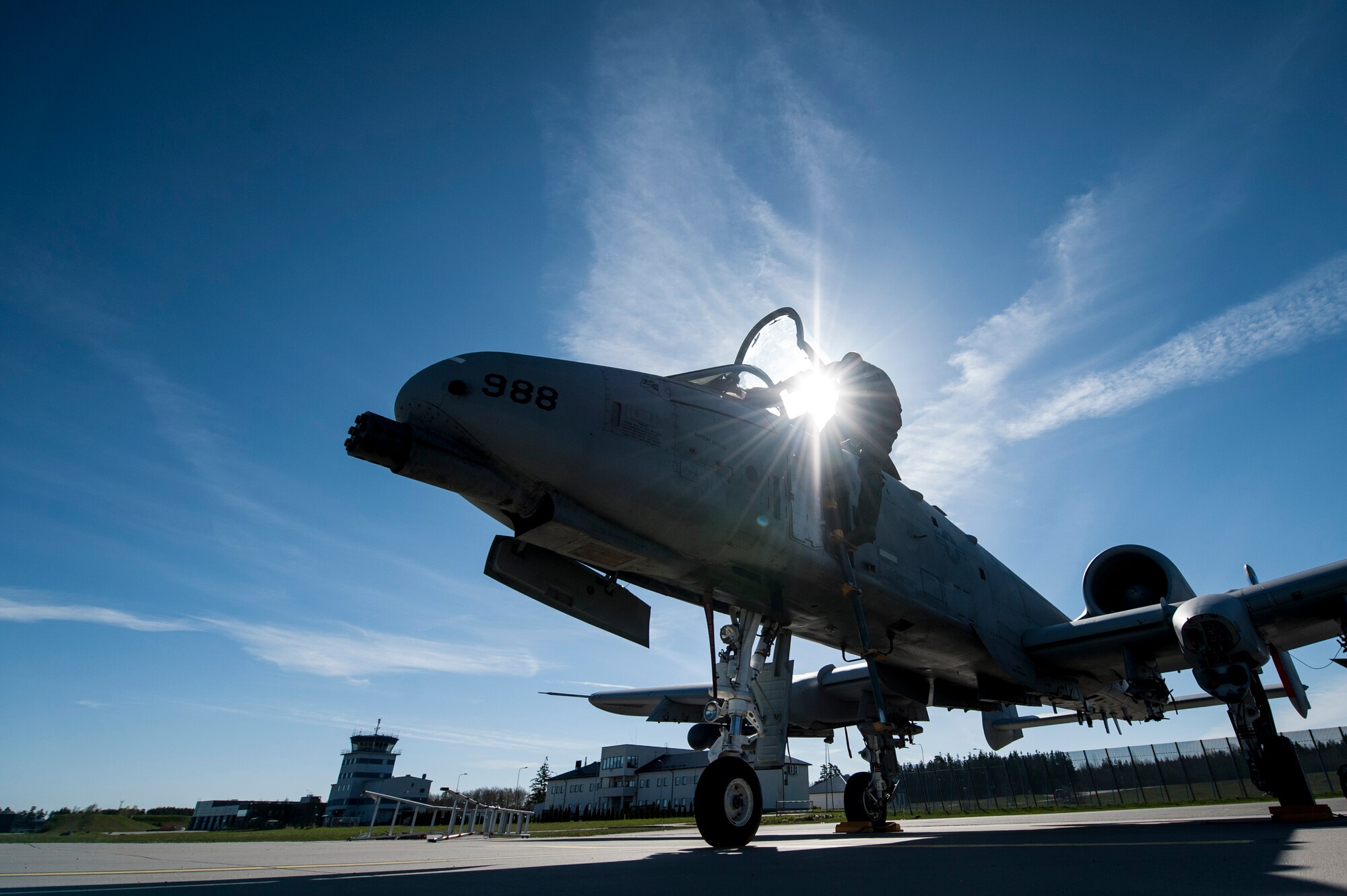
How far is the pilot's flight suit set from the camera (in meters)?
8.64

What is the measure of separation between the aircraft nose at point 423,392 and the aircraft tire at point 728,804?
4.27 m

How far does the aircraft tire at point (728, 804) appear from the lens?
6.28m

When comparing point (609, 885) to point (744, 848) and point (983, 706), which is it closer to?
point (744, 848)

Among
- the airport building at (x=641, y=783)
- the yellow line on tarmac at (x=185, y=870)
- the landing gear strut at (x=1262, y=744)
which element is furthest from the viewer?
the airport building at (x=641, y=783)

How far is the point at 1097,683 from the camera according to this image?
12516mm

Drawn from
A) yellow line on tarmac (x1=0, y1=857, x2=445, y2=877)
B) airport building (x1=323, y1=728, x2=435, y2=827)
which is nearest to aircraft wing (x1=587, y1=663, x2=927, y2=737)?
yellow line on tarmac (x1=0, y1=857, x2=445, y2=877)

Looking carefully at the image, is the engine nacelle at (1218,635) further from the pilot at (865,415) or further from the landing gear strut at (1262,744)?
the pilot at (865,415)

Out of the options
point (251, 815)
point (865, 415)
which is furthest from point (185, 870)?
point (251, 815)

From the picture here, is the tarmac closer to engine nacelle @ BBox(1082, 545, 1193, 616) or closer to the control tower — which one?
engine nacelle @ BBox(1082, 545, 1193, 616)

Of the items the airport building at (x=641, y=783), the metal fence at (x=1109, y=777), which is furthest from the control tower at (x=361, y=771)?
the metal fence at (x=1109, y=777)

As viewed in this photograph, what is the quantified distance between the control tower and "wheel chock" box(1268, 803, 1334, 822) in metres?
71.6

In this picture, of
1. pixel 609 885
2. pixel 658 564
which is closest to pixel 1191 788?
pixel 658 564

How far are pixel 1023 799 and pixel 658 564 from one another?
30.8 metres

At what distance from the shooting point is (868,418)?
8.67 metres
